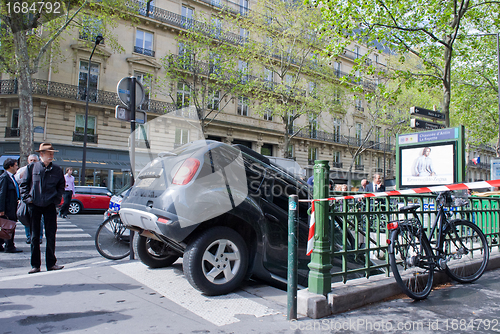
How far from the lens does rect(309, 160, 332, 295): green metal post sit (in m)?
3.53

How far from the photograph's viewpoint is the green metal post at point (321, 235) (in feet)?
11.6

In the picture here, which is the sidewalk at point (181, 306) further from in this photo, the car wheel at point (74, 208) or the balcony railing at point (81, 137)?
the balcony railing at point (81, 137)

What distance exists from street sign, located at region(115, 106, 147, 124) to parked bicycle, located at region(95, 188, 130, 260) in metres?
1.66

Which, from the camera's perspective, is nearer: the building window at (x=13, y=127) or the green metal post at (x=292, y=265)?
the green metal post at (x=292, y=265)

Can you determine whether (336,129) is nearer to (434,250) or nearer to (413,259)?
(434,250)

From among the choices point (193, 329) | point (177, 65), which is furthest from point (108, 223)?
point (177, 65)

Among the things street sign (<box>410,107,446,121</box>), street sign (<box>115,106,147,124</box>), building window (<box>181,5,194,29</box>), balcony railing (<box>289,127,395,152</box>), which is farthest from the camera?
balcony railing (<box>289,127,395,152</box>)

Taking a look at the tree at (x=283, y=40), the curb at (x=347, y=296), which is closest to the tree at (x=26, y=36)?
the tree at (x=283, y=40)

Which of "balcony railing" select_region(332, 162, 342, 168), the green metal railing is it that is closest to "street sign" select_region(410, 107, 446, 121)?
the green metal railing

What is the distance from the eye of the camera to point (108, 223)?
6039 millimetres

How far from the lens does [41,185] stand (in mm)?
4938

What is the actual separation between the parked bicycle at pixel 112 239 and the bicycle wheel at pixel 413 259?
14.5 feet

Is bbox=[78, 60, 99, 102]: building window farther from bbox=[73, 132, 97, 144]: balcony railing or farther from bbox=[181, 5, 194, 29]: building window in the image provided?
bbox=[181, 5, 194, 29]: building window

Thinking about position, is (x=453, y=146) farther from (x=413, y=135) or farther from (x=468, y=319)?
(x=468, y=319)
